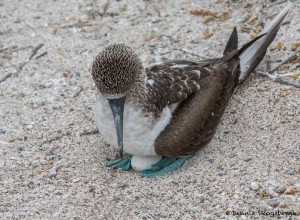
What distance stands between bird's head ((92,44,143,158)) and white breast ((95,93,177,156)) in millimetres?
197

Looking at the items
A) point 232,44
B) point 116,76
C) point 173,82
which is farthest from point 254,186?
point 232,44

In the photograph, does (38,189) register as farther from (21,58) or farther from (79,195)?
(21,58)

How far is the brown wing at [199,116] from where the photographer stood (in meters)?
7.16

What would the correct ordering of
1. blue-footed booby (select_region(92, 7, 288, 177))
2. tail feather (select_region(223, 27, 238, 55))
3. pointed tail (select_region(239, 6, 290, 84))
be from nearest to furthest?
blue-footed booby (select_region(92, 7, 288, 177)), pointed tail (select_region(239, 6, 290, 84)), tail feather (select_region(223, 27, 238, 55))

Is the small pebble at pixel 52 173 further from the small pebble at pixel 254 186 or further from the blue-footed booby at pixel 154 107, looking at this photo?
the small pebble at pixel 254 186

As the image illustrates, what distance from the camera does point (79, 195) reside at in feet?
22.9

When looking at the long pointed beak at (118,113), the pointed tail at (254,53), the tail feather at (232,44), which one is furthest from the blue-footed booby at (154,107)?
the tail feather at (232,44)

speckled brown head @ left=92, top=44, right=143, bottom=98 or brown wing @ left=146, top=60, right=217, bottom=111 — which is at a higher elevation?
speckled brown head @ left=92, top=44, right=143, bottom=98

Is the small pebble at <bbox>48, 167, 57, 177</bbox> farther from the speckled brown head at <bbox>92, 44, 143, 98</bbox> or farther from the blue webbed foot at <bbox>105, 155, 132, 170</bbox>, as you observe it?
the speckled brown head at <bbox>92, 44, 143, 98</bbox>

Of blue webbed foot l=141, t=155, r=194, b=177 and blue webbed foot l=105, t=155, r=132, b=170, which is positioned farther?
blue webbed foot l=105, t=155, r=132, b=170

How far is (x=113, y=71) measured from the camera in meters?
6.71

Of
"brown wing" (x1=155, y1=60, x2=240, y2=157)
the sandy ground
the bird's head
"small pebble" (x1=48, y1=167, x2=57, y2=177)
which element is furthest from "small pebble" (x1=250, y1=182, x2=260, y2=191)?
"small pebble" (x1=48, y1=167, x2=57, y2=177)

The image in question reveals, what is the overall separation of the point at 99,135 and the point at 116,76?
1581 mm

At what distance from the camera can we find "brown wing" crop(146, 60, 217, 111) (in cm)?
727
